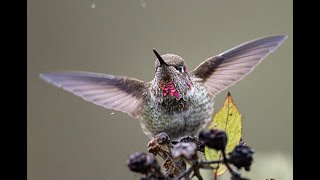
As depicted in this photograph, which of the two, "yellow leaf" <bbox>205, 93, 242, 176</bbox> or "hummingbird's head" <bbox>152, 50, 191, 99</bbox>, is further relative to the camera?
"hummingbird's head" <bbox>152, 50, 191, 99</bbox>

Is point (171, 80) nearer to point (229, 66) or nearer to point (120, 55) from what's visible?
point (229, 66)

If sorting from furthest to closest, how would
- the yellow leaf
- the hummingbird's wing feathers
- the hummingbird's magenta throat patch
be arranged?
the hummingbird's magenta throat patch, the hummingbird's wing feathers, the yellow leaf

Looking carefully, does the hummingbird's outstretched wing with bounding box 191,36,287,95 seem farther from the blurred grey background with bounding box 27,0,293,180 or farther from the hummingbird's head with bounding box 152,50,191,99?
the blurred grey background with bounding box 27,0,293,180

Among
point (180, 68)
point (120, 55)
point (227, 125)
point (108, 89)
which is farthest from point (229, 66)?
point (120, 55)

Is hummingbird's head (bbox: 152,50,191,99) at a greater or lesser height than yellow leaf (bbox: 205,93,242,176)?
greater

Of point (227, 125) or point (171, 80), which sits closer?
point (227, 125)

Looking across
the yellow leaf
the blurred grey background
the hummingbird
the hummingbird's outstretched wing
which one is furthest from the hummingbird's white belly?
the blurred grey background

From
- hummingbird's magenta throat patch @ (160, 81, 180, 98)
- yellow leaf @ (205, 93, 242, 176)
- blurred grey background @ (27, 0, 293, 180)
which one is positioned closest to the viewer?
yellow leaf @ (205, 93, 242, 176)
